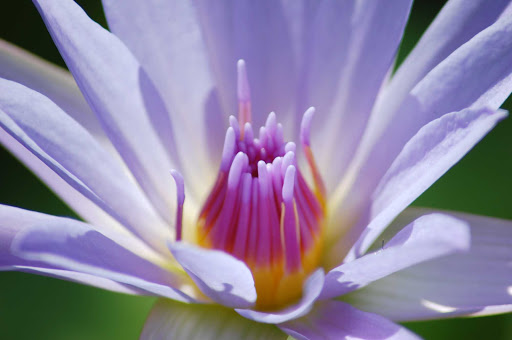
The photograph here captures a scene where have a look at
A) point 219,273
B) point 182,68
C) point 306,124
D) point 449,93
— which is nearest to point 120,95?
point 182,68

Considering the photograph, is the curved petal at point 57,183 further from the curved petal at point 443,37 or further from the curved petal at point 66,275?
the curved petal at point 443,37

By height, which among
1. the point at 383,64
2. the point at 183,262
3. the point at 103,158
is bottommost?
the point at 183,262

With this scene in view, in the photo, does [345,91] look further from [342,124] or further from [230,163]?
[230,163]

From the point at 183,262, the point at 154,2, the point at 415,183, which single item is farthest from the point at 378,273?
the point at 154,2

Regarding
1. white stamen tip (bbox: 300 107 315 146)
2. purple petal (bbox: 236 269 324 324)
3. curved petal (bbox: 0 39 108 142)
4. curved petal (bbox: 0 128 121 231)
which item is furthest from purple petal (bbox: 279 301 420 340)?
curved petal (bbox: 0 39 108 142)

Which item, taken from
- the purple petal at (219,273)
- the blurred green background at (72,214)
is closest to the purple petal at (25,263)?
the purple petal at (219,273)

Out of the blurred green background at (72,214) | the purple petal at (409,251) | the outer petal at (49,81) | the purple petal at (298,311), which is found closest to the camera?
the purple petal at (409,251)
